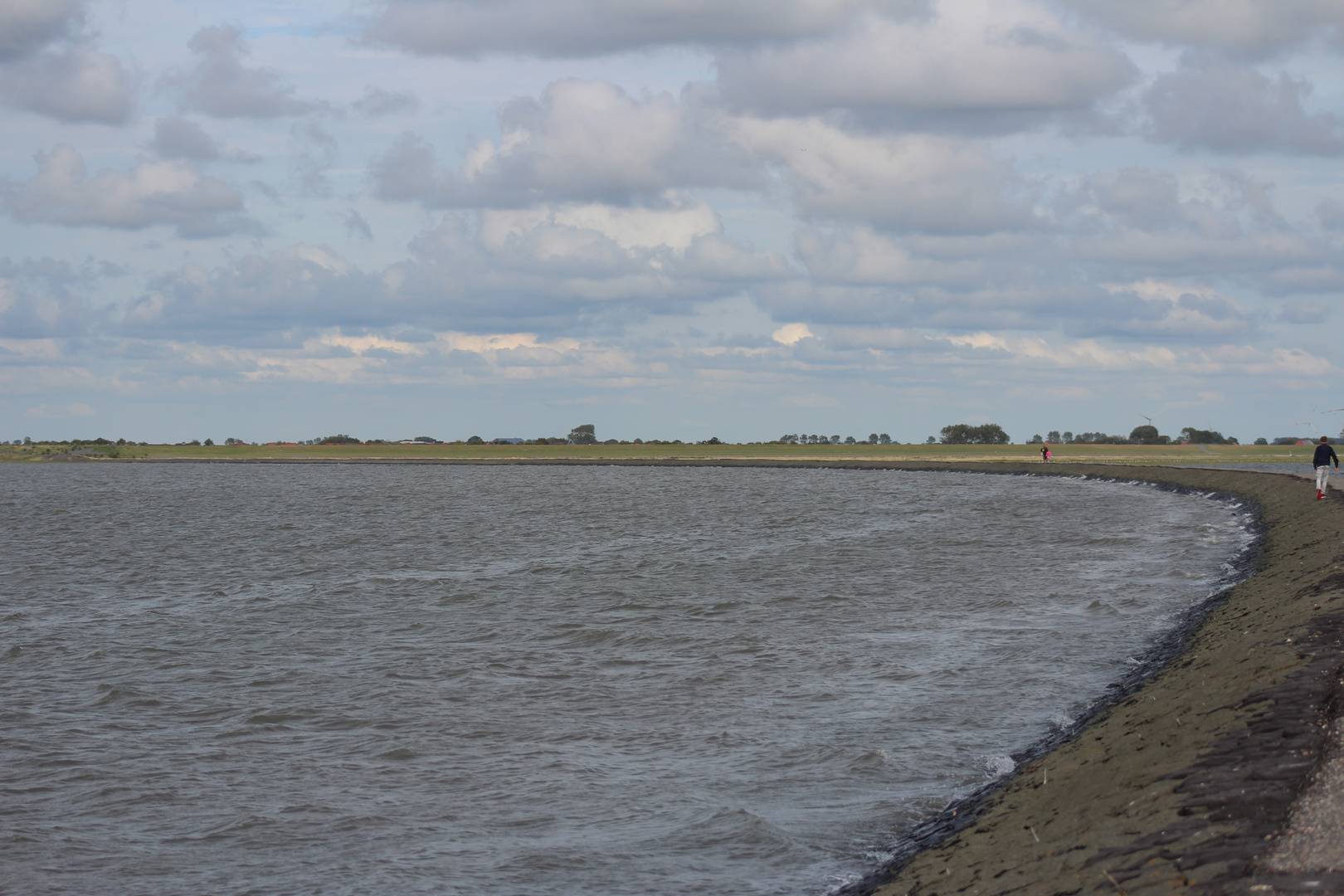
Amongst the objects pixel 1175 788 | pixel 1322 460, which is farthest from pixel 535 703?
pixel 1322 460

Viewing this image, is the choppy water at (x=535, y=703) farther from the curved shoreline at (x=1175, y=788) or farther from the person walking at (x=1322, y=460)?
the person walking at (x=1322, y=460)

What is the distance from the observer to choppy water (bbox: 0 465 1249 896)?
39.4 feet

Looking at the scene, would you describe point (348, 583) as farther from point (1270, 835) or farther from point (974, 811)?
point (1270, 835)

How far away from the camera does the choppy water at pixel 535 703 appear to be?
39.4 ft

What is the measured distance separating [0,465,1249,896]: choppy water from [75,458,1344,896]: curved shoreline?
1400 mm

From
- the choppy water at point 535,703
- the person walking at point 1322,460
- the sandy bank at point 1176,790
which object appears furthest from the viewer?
the person walking at point 1322,460

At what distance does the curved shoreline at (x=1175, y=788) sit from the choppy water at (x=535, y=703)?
1400mm

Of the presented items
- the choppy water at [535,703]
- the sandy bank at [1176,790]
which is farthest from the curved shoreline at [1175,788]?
the choppy water at [535,703]

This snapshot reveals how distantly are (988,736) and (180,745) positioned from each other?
12474mm

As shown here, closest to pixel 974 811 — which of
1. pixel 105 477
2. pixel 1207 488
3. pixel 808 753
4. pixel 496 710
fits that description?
pixel 808 753

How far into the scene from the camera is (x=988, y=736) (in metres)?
15.6

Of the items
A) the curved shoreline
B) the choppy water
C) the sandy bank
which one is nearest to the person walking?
the choppy water

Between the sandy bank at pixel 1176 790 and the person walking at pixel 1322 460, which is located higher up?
the person walking at pixel 1322 460

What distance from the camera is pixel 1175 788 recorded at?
388 inches
